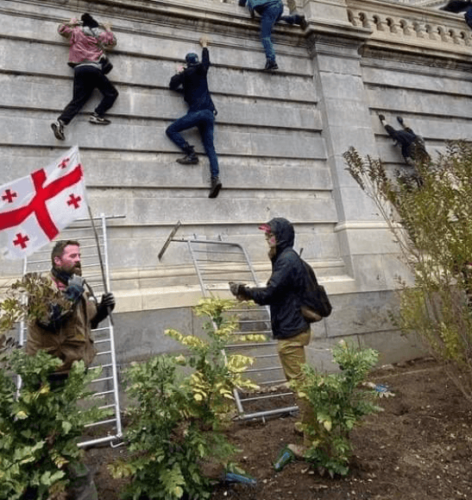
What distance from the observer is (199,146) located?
805cm

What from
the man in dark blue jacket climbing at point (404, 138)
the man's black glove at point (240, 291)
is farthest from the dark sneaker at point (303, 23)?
the man's black glove at point (240, 291)

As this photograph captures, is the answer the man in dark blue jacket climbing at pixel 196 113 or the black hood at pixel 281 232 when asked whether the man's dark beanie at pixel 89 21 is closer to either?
the man in dark blue jacket climbing at pixel 196 113

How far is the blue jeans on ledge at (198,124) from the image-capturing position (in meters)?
7.73

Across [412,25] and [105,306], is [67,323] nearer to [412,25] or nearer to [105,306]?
[105,306]

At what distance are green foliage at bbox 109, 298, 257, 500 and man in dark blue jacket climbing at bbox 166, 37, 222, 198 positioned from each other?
5100 millimetres

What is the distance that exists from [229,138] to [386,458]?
6275 mm

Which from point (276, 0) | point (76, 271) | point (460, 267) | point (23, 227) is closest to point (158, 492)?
point (76, 271)

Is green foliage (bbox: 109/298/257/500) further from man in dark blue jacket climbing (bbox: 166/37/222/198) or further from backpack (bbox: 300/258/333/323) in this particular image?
man in dark blue jacket climbing (bbox: 166/37/222/198)

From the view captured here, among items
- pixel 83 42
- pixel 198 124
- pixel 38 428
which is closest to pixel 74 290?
pixel 38 428

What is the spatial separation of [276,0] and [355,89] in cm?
252

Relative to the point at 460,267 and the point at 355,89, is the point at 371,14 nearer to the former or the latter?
the point at 355,89

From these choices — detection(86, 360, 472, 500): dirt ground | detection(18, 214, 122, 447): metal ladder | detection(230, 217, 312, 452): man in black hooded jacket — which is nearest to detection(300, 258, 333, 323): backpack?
detection(230, 217, 312, 452): man in black hooded jacket

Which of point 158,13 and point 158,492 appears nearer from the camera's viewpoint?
point 158,492

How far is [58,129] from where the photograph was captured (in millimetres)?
6973
